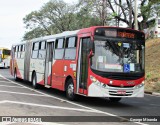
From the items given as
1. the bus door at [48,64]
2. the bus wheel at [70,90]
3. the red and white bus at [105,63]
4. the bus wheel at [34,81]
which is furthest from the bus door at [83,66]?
the bus wheel at [34,81]

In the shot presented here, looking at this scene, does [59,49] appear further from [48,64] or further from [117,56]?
[117,56]

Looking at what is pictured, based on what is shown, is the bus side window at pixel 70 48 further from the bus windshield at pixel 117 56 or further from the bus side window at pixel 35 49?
the bus side window at pixel 35 49

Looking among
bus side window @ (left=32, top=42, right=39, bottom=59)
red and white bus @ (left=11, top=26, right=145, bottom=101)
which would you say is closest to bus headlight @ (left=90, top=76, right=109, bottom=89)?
red and white bus @ (left=11, top=26, right=145, bottom=101)

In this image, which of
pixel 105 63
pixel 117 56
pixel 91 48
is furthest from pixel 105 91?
pixel 91 48

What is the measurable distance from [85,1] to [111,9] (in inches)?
134

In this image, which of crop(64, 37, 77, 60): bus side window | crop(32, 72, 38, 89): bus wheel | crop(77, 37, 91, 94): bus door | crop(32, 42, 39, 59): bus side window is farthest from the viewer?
crop(32, 42, 39, 59): bus side window

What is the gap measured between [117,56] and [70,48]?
2.73 meters

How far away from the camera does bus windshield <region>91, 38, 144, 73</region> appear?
13969mm

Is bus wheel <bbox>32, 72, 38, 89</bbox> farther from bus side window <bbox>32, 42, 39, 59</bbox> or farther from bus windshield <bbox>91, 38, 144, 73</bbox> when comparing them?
bus windshield <bbox>91, 38, 144, 73</bbox>

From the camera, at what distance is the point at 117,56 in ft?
46.5

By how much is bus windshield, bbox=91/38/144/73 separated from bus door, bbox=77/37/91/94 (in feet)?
1.69

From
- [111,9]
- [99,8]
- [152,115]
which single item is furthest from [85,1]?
[152,115]

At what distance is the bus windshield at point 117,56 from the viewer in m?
14.0

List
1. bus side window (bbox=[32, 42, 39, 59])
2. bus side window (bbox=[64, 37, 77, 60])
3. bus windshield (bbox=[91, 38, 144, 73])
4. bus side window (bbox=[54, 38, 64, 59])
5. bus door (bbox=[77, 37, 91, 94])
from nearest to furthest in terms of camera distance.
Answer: bus windshield (bbox=[91, 38, 144, 73]) → bus door (bbox=[77, 37, 91, 94]) → bus side window (bbox=[64, 37, 77, 60]) → bus side window (bbox=[54, 38, 64, 59]) → bus side window (bbox=[32, 42, 39, 59])
